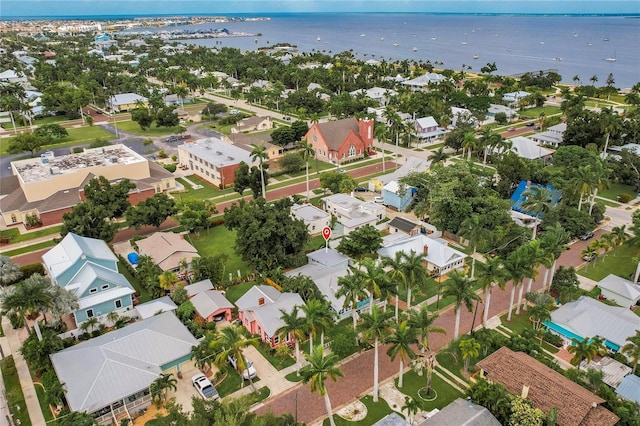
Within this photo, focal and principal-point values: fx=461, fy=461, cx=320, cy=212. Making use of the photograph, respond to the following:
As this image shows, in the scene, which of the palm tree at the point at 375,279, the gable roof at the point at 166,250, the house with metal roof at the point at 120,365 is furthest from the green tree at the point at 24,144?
the palm tree at the point at 375,279

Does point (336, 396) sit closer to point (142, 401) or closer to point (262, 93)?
point (142, 401)

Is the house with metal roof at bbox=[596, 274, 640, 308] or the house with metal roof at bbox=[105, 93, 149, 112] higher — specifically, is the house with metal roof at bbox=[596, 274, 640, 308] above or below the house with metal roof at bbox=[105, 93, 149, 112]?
below

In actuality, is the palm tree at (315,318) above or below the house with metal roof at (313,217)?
above

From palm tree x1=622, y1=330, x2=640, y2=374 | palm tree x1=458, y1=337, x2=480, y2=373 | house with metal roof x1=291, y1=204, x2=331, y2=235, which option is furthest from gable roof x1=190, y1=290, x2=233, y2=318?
palm tree x1=622, y1=330, x2=640, y2=374

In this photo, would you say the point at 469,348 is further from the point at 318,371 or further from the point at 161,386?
the point at 161,386

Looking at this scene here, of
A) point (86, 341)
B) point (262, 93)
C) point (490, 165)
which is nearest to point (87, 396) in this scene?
point (86, 341)

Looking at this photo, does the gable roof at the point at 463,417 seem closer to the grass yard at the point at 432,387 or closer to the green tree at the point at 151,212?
the grass yard at the point at 432,387

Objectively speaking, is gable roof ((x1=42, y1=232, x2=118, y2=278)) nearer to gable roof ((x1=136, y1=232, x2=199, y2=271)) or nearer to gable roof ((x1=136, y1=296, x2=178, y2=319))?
gable roof ((x1=136, y1=232, x2=199, y2=271))
